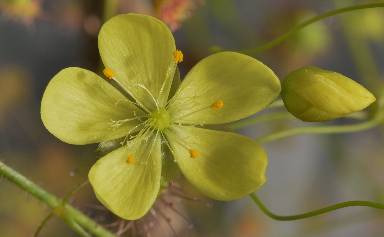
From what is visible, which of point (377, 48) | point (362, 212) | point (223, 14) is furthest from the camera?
point (377, 48)

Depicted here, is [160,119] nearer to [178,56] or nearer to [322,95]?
[178,56]

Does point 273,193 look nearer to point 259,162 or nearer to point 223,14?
point 223,14

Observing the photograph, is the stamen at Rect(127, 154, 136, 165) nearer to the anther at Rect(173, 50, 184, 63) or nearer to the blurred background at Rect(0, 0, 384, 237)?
the anther at Rect(173, 50, 184, 63)

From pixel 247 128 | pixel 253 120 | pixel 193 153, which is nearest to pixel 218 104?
pixel 193 153

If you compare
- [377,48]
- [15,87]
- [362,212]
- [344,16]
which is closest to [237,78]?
[344,16]

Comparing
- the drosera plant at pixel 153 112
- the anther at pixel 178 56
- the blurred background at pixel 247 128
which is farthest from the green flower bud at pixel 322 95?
the blurred background at pixel 247 128

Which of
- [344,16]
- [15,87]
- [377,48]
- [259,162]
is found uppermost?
[259,162]

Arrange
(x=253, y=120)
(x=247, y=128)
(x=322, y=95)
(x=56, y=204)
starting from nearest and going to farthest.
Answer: (x=322, y=95) < (x=56, y=204) < (x=253, y=120) < (x=247, y=128)
